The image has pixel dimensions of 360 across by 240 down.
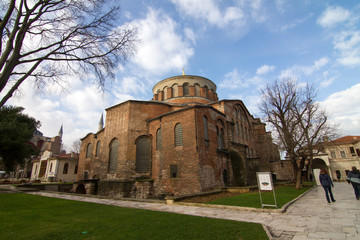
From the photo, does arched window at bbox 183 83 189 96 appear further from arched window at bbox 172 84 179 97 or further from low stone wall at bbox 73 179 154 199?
low stone wall at bbox 73 179 154 199

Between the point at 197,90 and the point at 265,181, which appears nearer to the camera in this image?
the point at 265,181

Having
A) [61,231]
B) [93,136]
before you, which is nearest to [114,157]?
[93,136]

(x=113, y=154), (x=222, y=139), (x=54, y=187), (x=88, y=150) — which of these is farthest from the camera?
(x=88, y=150)

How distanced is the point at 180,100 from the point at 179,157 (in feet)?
39.8

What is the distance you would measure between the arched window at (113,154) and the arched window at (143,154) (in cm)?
248

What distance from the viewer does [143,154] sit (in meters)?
19.5

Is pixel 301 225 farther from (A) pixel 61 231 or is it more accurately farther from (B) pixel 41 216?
(B) pixel 41 216

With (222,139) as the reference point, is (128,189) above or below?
below

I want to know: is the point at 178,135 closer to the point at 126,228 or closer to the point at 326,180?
the point at 326,180

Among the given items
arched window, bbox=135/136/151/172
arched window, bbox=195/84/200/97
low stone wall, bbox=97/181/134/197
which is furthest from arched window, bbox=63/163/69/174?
arched window, bbox=195/84/200/97

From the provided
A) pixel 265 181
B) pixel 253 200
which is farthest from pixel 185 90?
pixel 265 181

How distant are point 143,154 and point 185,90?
12304mm

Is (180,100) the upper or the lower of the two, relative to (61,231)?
upper

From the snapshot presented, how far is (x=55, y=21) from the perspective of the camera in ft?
25.3
